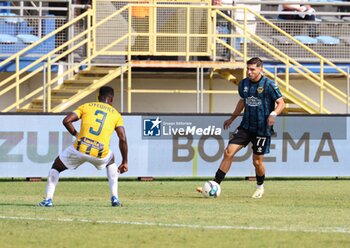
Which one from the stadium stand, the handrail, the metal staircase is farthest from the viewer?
the metal staircase

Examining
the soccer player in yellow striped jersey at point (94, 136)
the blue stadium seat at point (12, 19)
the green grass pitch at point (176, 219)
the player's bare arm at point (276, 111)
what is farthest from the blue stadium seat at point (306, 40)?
the soccer player in yellow striped jersey at point (94, 136)

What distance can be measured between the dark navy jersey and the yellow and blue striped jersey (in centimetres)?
313

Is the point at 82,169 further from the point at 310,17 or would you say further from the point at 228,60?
the point at 310,17

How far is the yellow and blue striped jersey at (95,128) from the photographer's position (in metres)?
14.2

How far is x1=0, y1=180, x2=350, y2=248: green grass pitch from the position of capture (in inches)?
424

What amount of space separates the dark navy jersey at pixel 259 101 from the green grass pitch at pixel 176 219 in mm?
1103

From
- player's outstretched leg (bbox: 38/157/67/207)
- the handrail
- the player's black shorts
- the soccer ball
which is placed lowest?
the soccer ball

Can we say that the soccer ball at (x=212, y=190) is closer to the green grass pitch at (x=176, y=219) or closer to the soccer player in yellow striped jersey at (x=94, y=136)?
the green grass pitch at (x=176, y=219)

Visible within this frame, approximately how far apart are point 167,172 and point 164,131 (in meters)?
0.84

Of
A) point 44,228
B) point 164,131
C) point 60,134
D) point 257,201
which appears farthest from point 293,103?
point 44,228

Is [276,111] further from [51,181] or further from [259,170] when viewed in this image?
[51,181]

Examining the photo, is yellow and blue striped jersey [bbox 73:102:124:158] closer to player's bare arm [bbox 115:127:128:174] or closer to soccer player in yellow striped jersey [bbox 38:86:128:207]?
soccer player in yellow striped jersey [bbox 38:86:128:207]

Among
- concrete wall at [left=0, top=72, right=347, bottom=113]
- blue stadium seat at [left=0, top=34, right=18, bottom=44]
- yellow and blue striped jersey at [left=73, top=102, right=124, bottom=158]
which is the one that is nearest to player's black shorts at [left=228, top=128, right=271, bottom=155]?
yellow and blue striped jersey at [left=73, top=102, right=124, bottom=158]

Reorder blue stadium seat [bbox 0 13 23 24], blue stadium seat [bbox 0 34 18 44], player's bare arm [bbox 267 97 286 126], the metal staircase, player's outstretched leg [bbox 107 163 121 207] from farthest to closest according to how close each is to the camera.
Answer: blue stadium seat [bbox 0 13 23 24], blue stadium seat [bbox 0 34 18 44], the metal staircase, player's bare arm [bbox 267 97 286 126], player's outstretched leg [bbox 107 163 121 207]
